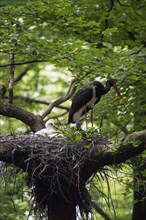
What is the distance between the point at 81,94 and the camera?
790 centimetres

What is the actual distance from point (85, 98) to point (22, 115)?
1423mm

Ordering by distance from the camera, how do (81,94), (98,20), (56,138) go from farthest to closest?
(98,20) → (81,94) → (56,138)

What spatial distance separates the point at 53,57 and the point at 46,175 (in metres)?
3.10

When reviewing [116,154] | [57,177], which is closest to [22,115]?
[57,177]

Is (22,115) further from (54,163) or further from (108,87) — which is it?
(108,87)

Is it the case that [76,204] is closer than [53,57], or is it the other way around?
[76,204]

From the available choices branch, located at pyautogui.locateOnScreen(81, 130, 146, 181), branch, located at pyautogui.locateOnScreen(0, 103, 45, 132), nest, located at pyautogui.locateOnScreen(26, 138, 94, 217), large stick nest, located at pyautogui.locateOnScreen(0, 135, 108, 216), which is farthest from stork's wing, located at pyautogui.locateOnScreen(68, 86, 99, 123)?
branch, located at pyautogui.locateOnScreen(81, 130, 146, 181)

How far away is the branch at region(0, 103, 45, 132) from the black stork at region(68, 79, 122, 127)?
1085 millimetres

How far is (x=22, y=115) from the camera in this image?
6.77 meters

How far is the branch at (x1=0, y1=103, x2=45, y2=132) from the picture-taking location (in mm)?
6648

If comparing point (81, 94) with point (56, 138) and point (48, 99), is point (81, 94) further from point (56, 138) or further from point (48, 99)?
point (48, 99)

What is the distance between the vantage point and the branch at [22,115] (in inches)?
262

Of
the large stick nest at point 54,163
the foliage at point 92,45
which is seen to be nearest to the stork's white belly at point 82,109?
the foliage at point 92,45

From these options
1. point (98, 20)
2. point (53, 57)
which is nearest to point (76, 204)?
point (53, 57)
